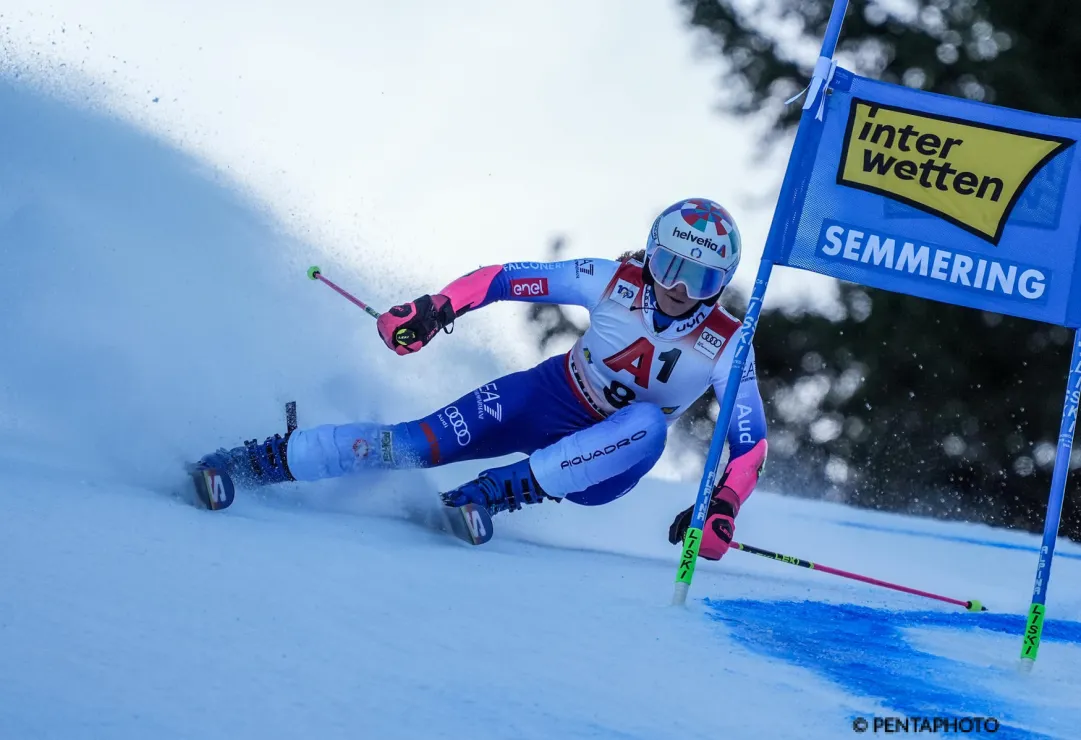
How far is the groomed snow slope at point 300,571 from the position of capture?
2.42 meters

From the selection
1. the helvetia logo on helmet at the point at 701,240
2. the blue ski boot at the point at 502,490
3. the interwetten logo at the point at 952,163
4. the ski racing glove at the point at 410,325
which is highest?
the interwetten logo at the point at 952,163

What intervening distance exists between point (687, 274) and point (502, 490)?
95cm

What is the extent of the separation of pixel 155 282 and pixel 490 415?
1810 mm

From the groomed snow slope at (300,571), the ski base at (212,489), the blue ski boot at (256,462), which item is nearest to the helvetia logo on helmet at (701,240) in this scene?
the groomed snow slope at (300,571)

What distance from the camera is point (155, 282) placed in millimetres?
5668

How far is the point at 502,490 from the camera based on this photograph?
4.47 metres

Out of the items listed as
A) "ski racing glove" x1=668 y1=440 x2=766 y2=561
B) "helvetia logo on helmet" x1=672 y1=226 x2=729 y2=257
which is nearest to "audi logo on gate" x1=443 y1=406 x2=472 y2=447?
"ski racing glove" x1=668 y1=440 x2=766 y2=561

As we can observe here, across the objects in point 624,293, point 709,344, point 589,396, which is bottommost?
point 589,396

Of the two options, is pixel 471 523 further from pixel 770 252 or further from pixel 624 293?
pixel 770 252

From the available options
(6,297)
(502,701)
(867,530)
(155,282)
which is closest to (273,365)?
(155,282)
